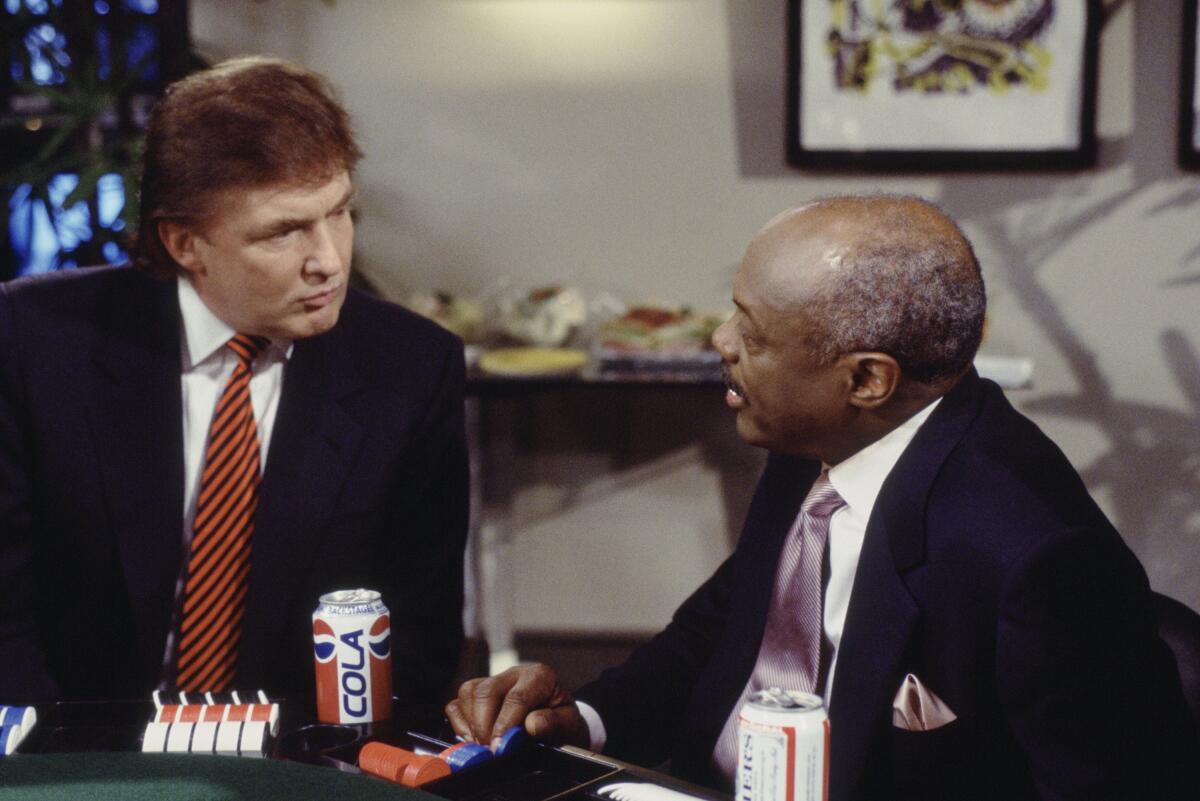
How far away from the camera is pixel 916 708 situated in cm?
132

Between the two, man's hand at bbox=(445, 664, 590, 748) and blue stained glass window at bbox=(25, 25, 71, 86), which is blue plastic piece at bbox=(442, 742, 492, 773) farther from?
blue stained glass window at bbox=(25, 25, 71, 86)

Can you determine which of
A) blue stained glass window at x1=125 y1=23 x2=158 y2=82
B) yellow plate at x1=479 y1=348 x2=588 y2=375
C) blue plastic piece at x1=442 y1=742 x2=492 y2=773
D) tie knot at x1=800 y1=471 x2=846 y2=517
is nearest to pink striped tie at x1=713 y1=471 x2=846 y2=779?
tie knot at x1=800 y1=471 x2=846 y2=517

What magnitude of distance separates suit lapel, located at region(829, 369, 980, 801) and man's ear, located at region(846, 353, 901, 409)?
6cm

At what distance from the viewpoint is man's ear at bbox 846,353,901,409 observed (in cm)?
136

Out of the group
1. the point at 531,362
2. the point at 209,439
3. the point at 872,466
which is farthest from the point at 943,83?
the point at 209,439

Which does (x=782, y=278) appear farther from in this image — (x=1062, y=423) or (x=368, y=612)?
(x=1062, y=423)

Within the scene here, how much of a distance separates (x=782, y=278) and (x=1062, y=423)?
222 centimetres

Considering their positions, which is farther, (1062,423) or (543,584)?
(543,584)

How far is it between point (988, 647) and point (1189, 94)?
7.83 ft

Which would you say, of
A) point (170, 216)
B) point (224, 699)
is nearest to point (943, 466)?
point (224, 699)

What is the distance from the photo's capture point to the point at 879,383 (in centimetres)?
138

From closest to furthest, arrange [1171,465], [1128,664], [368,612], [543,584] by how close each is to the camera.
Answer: [1128,664] < [368,612] < [1171,465] < [543,584]

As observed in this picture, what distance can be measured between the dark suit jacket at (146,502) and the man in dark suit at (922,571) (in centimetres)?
50

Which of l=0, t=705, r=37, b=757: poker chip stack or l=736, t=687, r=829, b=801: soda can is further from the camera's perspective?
l=0, t=705, r=37, b=757: poker chip stack
